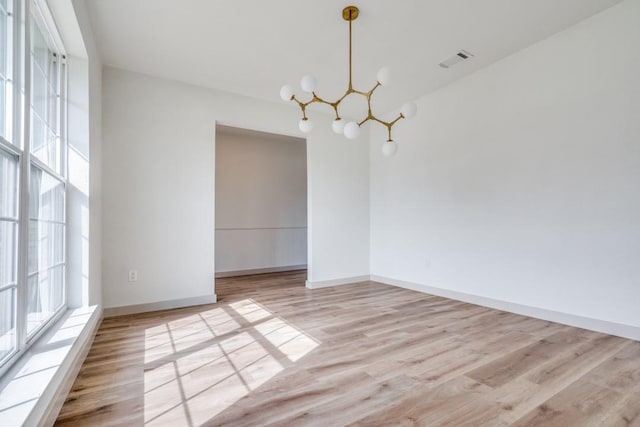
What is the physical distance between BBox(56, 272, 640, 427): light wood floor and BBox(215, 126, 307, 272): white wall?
2.76 m

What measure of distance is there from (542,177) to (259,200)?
481cm

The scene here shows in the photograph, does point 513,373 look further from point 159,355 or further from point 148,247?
point 148,247

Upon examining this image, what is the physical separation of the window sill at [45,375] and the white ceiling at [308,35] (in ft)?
8.48

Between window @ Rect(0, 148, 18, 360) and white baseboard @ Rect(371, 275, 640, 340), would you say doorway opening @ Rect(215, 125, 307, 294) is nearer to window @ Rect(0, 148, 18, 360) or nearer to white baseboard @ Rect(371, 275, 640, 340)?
white baseboard @ Rect(371, 275, 640, 340)

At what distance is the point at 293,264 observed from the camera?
668 cm

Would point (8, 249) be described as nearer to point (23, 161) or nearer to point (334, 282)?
point (23, 161)

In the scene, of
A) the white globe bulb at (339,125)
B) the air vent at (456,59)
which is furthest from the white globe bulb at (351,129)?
the air vent at (456,59)

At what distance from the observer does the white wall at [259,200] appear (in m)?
5.93

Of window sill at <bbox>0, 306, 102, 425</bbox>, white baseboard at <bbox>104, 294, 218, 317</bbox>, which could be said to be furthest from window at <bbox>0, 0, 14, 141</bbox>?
white baseboard at <bbox>104, 294, 218, 317</bbox>

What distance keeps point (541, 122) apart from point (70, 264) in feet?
15.2

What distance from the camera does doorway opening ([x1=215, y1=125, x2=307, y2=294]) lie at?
5.92m

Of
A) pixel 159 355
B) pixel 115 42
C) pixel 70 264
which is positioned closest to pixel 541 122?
pixel 159 355

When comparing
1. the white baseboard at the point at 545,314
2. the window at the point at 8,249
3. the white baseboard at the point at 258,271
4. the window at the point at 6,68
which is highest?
the window at the point at 6,68

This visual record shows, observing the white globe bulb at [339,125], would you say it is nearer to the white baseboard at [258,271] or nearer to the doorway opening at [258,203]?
the doorway opening at [258,203]
